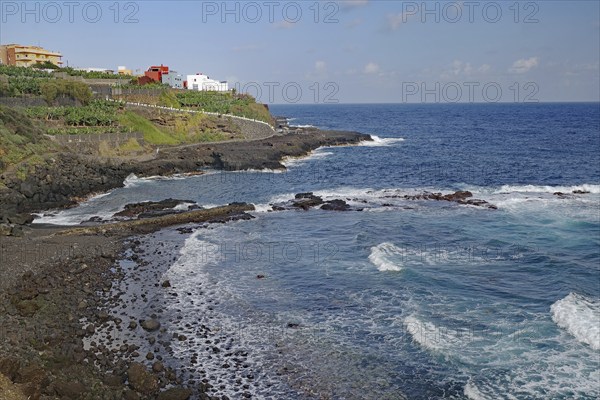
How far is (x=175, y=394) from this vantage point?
55.7 feet

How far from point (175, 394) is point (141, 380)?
154 centimetres

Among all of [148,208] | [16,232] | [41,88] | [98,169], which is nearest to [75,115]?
[41,88]

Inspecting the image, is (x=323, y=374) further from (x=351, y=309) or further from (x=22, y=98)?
(x=22, y=98)

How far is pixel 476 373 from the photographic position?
18.9 meters

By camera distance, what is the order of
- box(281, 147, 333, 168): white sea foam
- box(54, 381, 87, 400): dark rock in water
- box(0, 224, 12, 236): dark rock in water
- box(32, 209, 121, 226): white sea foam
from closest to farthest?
box(54, 381, 87, 400): dark rock in water, box(0, 224, 12, 236): dark rock in water, box(32, 209, 121, 226): white sea foam, box(281, 147, 333, 168): white sea foam

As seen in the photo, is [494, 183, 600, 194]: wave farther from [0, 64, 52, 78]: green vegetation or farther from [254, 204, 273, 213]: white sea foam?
[0, 64, 52, 78]: green vegetation

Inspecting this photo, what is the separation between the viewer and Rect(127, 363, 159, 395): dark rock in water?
57.3ft

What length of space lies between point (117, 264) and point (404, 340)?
1700 centimetres

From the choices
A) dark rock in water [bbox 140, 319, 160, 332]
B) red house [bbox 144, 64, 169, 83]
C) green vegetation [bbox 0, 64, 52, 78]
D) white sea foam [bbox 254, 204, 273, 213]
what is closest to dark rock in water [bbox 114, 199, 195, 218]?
white sea foam [bbox 254, 204, 273, 213]

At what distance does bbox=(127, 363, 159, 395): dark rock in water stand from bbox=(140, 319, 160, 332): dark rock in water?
12.0 ft

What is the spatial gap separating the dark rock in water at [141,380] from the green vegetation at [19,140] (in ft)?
116

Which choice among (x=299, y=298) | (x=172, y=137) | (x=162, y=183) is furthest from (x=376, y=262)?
(x=172, y=137)

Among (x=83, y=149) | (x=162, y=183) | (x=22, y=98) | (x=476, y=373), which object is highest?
(x=22, y=98)

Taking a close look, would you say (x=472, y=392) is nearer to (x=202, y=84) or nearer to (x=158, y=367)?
(x=158, y=367)
